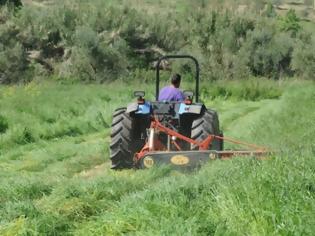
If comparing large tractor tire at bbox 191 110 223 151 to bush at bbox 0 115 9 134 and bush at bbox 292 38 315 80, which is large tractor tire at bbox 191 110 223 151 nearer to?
bush at bbox 0 115 9 134

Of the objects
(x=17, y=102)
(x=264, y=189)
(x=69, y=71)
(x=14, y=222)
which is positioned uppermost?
A: (x=264, y=189)

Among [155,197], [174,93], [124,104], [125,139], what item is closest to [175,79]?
[174,93]

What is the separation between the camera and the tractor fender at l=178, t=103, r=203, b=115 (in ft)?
30.1

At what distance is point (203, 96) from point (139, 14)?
61.2 ft

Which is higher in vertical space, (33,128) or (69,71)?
(33,128)

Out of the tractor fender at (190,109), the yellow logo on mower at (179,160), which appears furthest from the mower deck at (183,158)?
the tractor fender at (190,109)

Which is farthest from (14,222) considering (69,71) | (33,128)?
(69,71)

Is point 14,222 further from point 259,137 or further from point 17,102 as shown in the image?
point 17,102

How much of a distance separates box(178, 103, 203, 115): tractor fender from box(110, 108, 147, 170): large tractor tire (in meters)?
0.73

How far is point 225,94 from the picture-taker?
25.5m

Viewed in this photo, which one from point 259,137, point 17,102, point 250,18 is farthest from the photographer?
point 250,18

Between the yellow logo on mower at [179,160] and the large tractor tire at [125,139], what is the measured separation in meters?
1.08

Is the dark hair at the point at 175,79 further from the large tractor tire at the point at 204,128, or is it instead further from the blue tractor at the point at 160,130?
the large tractor tire at the point at 204,128

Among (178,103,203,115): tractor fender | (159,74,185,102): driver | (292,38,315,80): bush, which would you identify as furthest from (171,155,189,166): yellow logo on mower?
(292,38,315,80): bush
